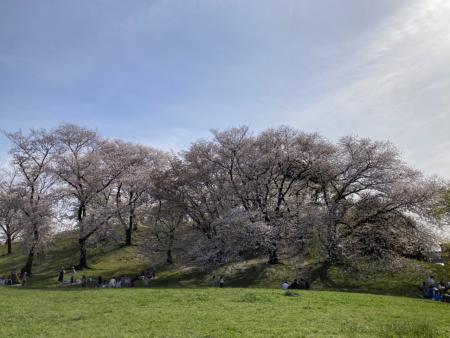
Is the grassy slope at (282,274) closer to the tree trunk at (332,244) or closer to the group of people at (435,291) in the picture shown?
the group of people at (435,291)

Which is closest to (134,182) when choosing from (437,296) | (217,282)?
(217,282)

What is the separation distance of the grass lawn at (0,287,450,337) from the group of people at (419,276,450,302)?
3.17 meters

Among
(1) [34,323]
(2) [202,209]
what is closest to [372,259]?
(2) [202,209]

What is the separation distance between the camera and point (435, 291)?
29094mm

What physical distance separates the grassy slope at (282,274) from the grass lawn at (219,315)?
7.10 metres

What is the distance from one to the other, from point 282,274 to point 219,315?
721 inches

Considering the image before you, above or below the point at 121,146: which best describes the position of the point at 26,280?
below

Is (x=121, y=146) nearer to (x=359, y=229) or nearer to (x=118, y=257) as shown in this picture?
(x=118, y=257)

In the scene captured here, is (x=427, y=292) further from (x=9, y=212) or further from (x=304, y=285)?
(x=9, y=212)

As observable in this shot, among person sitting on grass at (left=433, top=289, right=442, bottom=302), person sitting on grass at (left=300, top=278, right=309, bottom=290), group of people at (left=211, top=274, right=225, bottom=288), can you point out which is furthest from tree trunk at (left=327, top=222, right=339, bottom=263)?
group of people at (left=211, top=274, right=225, bottom=288)

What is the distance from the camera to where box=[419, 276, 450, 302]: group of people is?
28578 millimetres

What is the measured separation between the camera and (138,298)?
26.3m

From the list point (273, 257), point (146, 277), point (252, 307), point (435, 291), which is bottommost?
point (435, 291)

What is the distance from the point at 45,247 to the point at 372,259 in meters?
36.8
